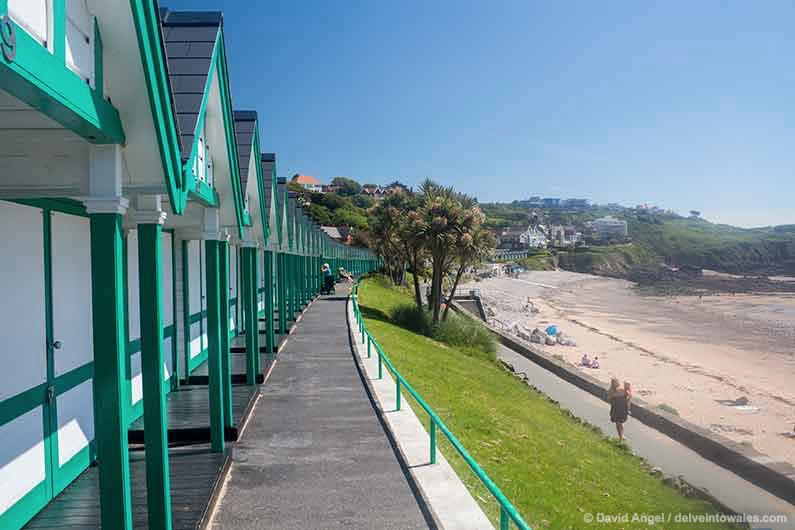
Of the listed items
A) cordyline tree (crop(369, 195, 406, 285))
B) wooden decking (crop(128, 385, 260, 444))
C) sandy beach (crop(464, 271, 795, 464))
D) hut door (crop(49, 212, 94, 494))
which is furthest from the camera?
cordyline tree (crop(369, 195, 406, 285))

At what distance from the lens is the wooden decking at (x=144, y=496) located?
5648 millimetres

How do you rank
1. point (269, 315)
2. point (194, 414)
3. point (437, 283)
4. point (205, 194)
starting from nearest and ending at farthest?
point (205, 194) → point (194, 414) → point (269, 315) → point (437, 283)

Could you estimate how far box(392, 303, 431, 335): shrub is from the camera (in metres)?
28.4

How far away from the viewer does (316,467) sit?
7.74m

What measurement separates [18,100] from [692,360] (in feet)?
122

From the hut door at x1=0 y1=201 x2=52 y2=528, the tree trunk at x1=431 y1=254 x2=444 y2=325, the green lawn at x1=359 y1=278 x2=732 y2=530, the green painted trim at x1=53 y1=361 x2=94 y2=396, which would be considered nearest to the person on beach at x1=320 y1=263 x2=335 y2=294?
the tree trunk at x1=431 y1=254 x2=444 y2=325

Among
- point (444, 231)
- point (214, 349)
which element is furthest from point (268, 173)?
point (444, 231)

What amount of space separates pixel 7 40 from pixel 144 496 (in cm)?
506

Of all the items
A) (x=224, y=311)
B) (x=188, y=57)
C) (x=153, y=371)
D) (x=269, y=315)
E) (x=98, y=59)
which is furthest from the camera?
(x=269, y=315)

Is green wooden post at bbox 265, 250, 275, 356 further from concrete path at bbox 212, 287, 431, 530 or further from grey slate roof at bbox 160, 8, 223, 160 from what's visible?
grey slate roof at bbox 160, 8, 223, 160

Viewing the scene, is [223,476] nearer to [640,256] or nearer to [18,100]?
[18,100]

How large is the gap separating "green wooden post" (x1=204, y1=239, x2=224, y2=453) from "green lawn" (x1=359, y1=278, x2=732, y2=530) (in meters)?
3.23

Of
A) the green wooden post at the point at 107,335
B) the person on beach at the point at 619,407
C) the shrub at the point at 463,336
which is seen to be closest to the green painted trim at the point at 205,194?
the green wooden post at the point at 107,335

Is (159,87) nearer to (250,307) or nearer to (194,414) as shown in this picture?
(194,414)
